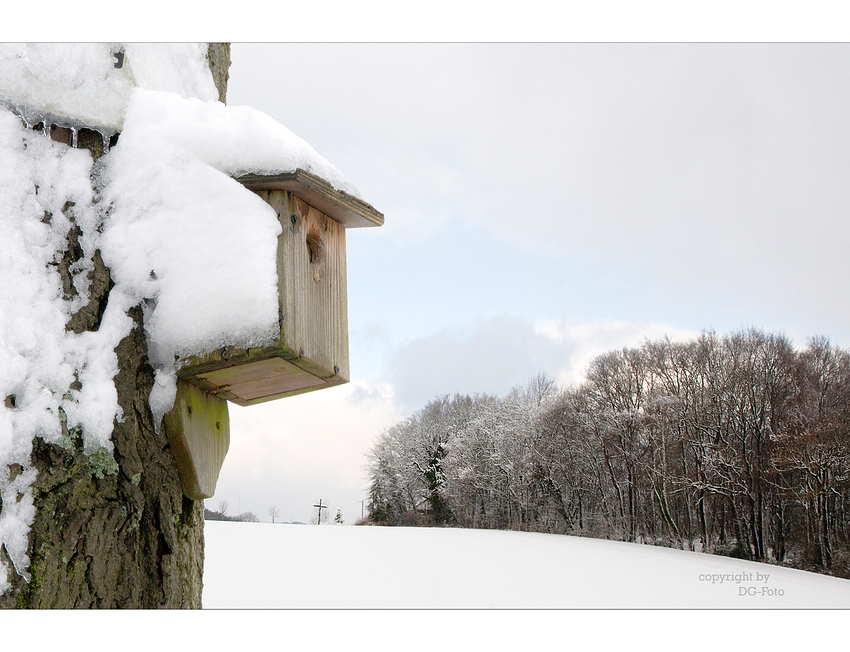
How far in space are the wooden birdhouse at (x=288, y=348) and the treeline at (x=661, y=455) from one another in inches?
599

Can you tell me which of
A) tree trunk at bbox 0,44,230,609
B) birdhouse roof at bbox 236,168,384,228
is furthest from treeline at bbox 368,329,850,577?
tree trunk at bbox 0,44,230,609

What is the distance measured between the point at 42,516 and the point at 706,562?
56.4ft

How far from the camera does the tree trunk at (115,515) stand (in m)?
0.97

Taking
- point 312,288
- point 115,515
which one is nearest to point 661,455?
point 312,288

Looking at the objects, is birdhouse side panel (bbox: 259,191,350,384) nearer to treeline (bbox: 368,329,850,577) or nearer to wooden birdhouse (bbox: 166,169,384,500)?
wooden birdhouse (bbox: 166,169,384,500)

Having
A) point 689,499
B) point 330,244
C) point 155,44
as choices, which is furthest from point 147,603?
point 689,499

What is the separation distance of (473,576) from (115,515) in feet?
39.2

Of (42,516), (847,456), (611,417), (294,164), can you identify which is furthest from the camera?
(611,417)

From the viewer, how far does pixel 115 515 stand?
1.04 metres

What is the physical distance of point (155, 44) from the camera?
1.39 meters

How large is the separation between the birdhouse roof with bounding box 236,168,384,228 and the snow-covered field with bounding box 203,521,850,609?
261 inches

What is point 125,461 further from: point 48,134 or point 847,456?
point 847,456

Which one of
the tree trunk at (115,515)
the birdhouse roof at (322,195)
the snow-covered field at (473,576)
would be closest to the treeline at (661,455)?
the snow-covered field at (473,576)

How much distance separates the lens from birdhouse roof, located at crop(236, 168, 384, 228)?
1218 mm
